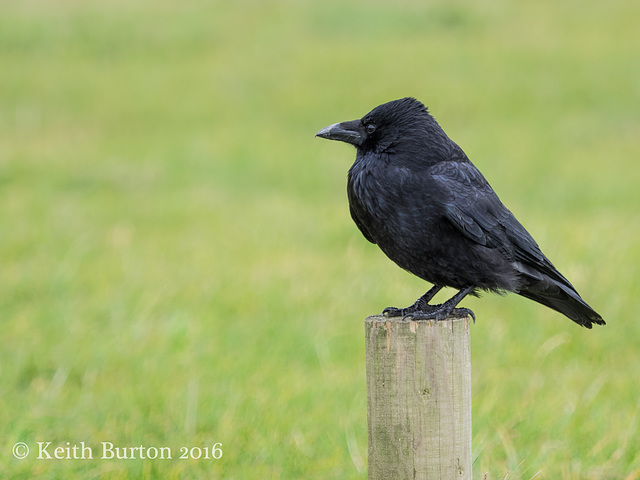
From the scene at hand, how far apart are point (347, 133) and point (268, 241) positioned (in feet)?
13.6

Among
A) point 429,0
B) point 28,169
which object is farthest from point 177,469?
point 429,0

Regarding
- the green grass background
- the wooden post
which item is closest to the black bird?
the wooden post

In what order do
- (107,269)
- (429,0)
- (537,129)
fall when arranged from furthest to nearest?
(429,0), (537,129), (107,269)

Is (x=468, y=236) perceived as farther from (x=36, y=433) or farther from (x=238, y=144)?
(x=238, y=144)

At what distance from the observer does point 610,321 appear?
18.1ft

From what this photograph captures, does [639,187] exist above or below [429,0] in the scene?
below

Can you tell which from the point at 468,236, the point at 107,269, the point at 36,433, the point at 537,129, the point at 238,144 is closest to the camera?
the point at 468,236

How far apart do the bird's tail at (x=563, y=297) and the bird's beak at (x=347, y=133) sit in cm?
92

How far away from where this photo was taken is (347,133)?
3307 millimetres

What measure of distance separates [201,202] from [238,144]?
3.57 m

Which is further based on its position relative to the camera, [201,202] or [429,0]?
[429,0]

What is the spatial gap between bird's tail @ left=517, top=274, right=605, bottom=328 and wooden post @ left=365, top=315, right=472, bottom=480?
1.02 meters

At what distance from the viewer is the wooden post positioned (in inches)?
95.3

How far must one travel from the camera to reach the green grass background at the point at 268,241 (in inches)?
149
